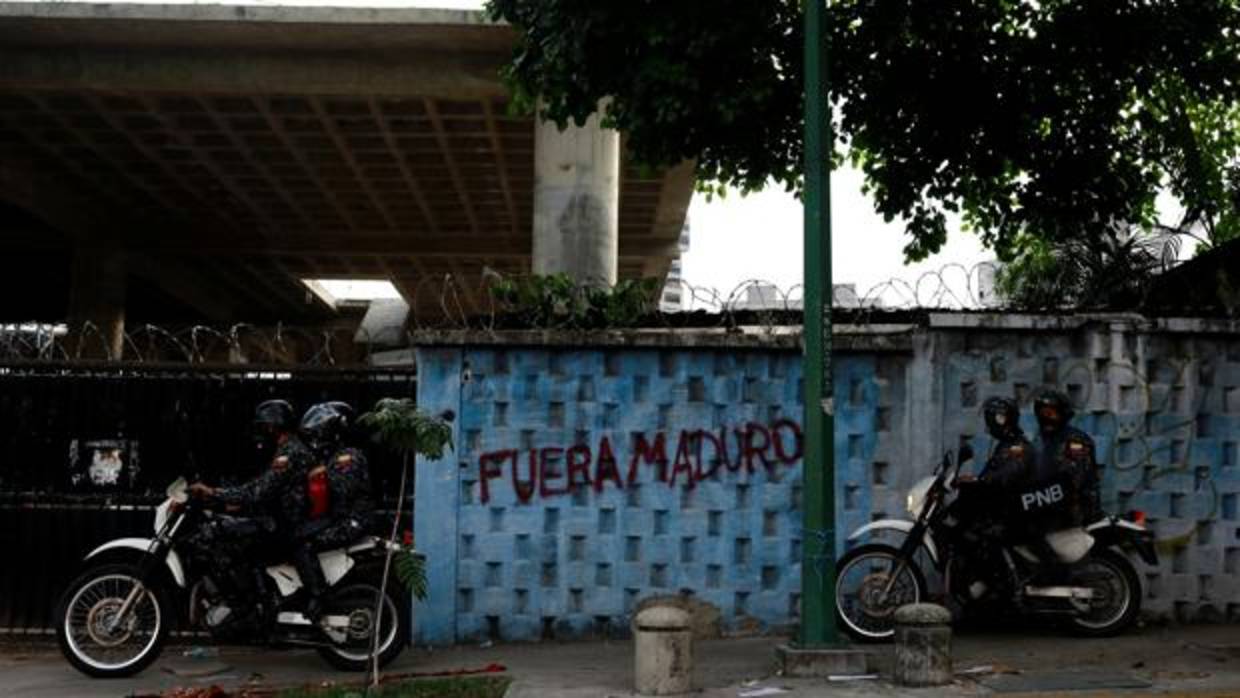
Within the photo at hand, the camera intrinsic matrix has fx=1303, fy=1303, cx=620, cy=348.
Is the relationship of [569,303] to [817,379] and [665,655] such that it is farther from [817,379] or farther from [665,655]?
[665,655]

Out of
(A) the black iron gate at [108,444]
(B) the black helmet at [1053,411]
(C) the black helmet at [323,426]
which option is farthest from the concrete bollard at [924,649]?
(A) the black iron gate at [108,444]

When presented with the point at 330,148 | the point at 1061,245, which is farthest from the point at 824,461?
the point at 330,148

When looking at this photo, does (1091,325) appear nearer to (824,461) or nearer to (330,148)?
(824,461)

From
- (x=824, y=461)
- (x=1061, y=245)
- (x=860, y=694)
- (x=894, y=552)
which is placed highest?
(x=1061, y=245)

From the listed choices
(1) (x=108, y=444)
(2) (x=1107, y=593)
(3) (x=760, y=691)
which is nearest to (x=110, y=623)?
(1) (x=108, y=444)

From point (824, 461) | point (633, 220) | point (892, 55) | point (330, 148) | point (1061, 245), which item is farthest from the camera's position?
point (633, 220)

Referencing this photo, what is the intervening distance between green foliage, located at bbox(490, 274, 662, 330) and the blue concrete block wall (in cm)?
33

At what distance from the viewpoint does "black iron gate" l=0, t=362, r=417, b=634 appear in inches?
373

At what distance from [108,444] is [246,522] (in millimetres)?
2124

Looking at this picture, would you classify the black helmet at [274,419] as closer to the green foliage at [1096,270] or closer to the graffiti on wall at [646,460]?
the graffiti on wall at [646,460]

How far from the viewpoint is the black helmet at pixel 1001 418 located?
859 cm

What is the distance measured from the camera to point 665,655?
23.4 feet

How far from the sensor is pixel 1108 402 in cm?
927

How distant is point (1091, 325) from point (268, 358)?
6.04 metres
